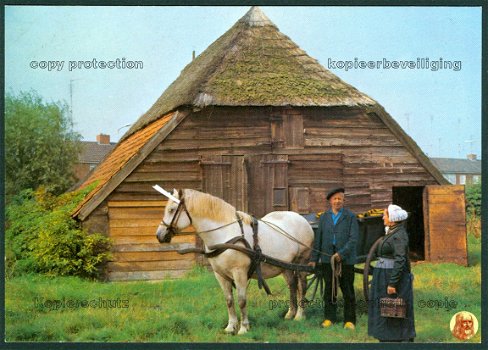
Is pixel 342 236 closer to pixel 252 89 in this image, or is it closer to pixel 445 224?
pixel 252 89

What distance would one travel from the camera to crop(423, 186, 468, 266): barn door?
1108 cm

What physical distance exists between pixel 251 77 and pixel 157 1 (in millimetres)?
3164

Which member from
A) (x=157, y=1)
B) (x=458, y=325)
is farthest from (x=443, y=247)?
(x=157, y=1)

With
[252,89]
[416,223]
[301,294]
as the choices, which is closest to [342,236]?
[301,294]

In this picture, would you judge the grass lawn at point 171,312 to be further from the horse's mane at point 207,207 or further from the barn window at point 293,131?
the barn window at point 293,131

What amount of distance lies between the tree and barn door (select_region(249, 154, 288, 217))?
372cm

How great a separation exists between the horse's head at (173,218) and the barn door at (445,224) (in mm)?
6322

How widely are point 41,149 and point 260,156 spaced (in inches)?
259

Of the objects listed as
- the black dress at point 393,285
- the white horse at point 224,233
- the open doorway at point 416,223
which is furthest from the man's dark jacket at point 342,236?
the open doorway at point 416,223

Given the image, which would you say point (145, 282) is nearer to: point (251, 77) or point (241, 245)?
point (241, 245)

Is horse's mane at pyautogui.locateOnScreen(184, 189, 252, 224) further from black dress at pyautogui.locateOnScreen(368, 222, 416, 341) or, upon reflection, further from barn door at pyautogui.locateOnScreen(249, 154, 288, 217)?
barn door at pyautogui.locateOnScreen(249, 154, 288, 217)

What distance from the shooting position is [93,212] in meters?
9.68

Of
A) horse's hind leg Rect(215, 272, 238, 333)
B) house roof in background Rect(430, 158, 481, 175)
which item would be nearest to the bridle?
horse's hind leg Rect(215, 272, 238, 333)

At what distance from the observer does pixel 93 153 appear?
1391 cm
